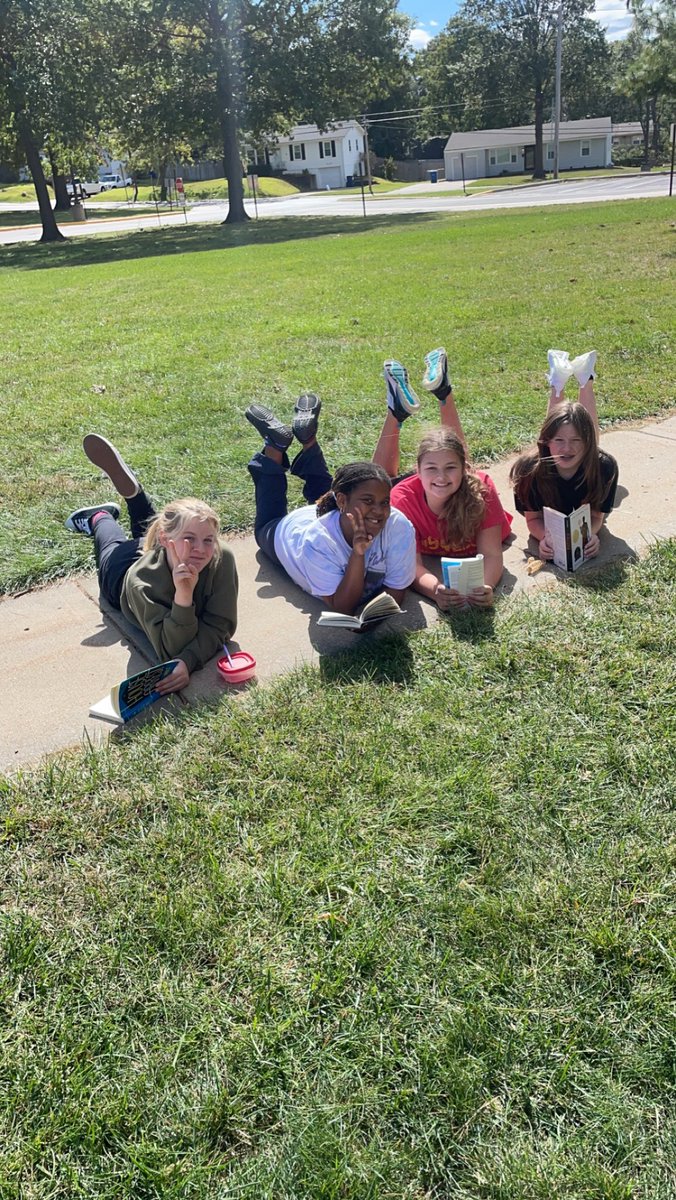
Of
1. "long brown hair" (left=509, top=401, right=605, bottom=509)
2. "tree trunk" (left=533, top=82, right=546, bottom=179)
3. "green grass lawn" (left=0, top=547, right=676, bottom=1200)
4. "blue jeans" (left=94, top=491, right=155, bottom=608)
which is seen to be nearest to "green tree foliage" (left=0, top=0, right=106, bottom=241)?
"blue jeans" (left=94, top=491, right=155, bottom=608)

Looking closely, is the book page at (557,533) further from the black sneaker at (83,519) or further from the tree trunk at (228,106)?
the tree trunk at (228,106)

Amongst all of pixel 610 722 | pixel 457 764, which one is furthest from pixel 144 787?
pixel 610 722

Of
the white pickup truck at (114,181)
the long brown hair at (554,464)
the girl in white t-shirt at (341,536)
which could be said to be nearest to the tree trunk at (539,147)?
the white pickup truck at (114,181)

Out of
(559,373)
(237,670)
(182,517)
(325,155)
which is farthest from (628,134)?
(237,670)

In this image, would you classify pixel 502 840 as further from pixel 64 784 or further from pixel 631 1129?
pixel 64 784

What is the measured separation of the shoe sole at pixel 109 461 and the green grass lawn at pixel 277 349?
1.63 ft

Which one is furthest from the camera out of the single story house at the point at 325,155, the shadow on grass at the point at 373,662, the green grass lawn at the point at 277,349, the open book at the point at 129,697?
the single story house at the point at 325,155

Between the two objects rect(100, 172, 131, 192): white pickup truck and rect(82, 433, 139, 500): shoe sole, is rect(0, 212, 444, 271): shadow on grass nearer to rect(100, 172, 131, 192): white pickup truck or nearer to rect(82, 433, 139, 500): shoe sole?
rect(82, 433, 139, 500): shoe sole

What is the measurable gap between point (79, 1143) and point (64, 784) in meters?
1.22

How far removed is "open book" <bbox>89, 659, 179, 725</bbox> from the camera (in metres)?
3.13

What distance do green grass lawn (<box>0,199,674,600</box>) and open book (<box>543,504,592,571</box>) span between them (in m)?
1.62

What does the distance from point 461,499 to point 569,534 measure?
0.54 meters

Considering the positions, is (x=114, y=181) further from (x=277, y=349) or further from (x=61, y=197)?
(x=277, y=349)

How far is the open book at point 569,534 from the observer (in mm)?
4020
